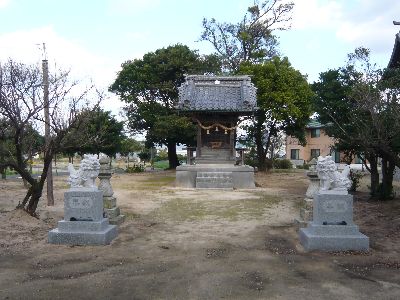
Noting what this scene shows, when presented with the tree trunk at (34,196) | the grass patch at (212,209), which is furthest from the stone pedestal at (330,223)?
the tree trunk at (34,196)

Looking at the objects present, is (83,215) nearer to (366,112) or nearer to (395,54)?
(366,112)

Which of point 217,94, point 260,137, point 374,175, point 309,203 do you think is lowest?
point 309,203

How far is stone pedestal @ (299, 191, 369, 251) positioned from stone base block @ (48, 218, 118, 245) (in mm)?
4715

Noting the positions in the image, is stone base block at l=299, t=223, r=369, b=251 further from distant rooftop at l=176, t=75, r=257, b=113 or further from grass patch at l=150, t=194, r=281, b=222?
distant rooftop at l=176, t=75, r=257, b=113

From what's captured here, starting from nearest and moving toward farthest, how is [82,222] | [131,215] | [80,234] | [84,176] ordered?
1. [80,234]
2. [82,222]
3. [84,176]
4. [131,215]

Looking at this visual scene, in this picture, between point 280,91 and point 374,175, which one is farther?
point 280,91

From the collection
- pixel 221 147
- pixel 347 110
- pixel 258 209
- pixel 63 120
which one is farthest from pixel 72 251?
pixel 221 147

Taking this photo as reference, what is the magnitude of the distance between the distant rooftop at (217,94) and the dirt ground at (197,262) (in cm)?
1123

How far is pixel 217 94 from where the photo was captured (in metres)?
26.1

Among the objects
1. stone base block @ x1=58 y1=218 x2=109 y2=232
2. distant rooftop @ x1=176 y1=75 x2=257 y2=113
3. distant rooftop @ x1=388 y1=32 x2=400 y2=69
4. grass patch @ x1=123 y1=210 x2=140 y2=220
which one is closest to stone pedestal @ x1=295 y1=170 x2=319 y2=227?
grass patch @ x1=123 y1=210 x2=140 y2=220

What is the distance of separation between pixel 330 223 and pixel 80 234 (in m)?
5.74

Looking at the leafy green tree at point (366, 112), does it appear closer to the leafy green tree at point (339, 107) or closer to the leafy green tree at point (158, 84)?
the leafy green tree at point (339, 107)

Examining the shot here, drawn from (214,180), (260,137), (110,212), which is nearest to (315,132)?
(260,137)

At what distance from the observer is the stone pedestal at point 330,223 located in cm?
855
